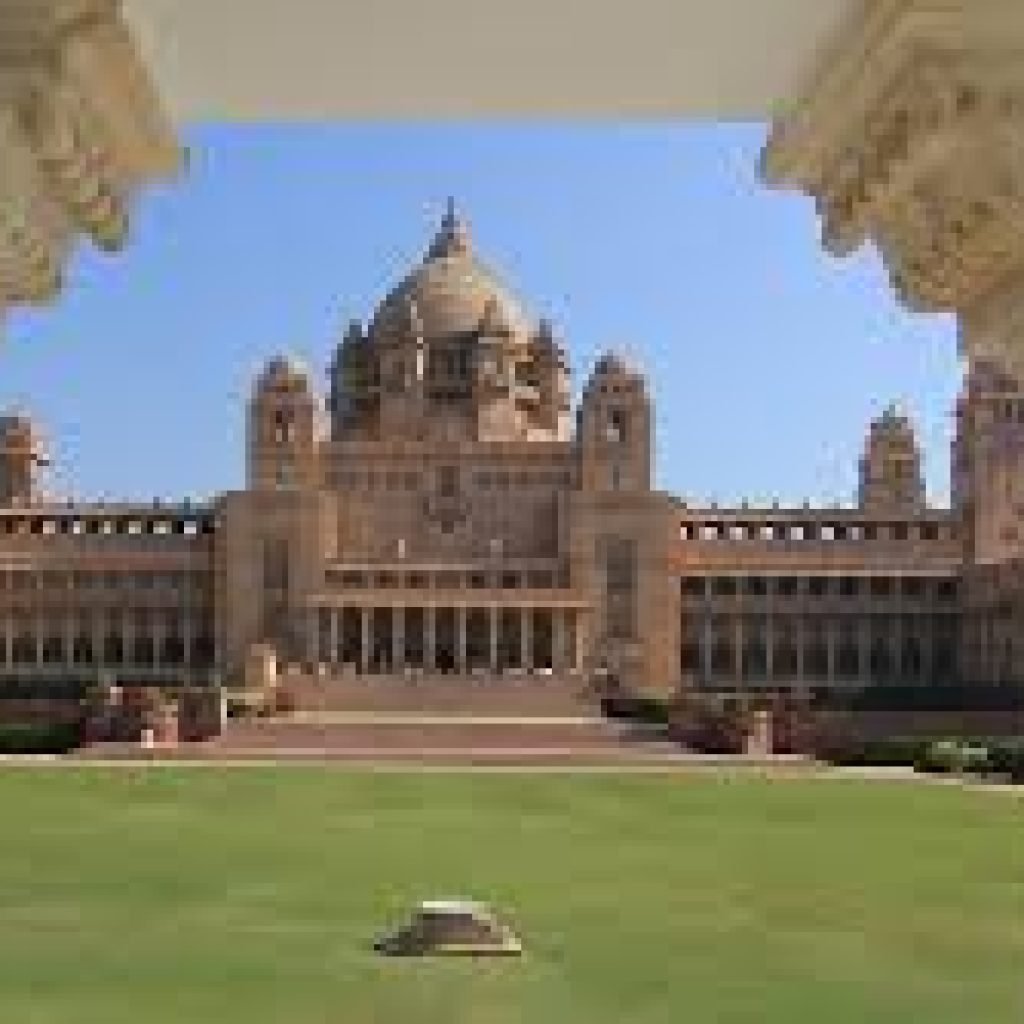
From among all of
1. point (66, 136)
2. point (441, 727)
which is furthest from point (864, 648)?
point (66, 136)

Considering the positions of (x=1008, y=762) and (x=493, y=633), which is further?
(x=493, y=633)

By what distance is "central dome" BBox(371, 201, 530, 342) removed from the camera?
8994cm

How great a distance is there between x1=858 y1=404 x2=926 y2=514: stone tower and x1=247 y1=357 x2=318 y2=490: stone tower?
23217mm

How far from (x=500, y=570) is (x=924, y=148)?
245 ft

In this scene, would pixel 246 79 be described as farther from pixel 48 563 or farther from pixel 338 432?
pixel 338 432

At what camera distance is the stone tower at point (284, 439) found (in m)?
80.9

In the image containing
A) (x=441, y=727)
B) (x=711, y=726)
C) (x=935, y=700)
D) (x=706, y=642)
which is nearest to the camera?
(x=711, y=726)

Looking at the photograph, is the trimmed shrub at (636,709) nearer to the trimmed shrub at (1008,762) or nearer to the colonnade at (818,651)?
the trimmed shrub at (1008,762)

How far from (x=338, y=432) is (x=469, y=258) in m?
11.0

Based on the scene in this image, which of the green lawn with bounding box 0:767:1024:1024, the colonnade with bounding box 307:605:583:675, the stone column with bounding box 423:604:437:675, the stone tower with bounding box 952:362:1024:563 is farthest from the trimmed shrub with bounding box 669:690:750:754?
the stone tower with bounding box 952:362:1024:563

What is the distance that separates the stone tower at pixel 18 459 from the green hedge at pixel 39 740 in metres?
47.0

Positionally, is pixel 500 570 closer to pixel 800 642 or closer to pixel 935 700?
pixel 800 642

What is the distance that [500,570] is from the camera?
7806 centimetres

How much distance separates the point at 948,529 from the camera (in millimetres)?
82562
